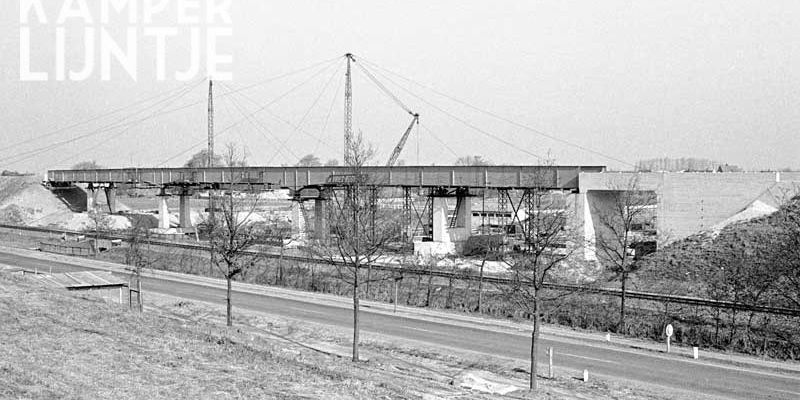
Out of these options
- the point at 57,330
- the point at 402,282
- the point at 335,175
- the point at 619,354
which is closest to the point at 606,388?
the point at 619,354

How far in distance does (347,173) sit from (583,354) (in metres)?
31.9

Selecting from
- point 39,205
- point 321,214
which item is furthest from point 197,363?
point 39,205

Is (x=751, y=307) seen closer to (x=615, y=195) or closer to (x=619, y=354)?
(x=619, y=354)

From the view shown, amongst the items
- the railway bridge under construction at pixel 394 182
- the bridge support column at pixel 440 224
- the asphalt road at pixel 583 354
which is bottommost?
the asphalt road at pixel 583 354

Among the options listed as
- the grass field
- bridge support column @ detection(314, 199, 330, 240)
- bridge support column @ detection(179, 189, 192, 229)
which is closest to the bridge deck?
bridge support column @ detection(314, 199, 330, 240)

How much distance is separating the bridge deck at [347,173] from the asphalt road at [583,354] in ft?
21.9

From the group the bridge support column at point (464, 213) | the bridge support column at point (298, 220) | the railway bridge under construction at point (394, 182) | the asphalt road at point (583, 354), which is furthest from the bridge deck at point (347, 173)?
the asphalt road at point (583, 354)

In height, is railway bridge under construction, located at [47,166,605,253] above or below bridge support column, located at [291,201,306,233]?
above

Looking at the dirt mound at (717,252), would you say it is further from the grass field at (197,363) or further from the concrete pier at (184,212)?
the concrete pier at (184,212)

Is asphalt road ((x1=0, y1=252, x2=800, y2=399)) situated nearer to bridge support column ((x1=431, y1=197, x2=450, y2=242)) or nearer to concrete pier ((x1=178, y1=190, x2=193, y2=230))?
bridge support column ((x1=431, y1=197, x2=450, y2=242))

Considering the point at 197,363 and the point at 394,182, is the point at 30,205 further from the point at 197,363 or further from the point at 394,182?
the point at 197,363

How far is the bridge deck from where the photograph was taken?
149 ft

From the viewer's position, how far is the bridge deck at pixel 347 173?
149ft

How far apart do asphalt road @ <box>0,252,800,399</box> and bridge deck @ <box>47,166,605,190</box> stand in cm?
667
